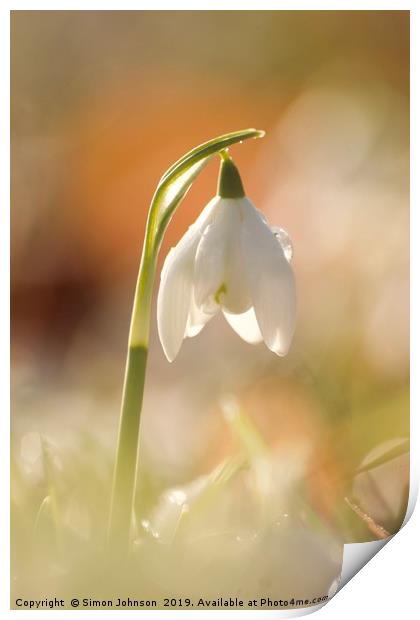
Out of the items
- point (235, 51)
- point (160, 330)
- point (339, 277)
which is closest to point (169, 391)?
point (160, 330)

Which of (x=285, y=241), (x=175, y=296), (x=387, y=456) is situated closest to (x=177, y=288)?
(x=175, y=296)

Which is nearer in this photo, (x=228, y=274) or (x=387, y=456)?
(x=228, y=274)

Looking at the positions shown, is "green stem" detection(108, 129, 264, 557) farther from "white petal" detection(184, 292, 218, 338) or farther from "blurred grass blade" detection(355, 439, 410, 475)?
"blurred grass blade" detection(355, 439, 410, 475)

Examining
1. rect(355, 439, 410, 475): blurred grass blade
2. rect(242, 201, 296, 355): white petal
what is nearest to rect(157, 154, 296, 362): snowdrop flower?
rect(242, 201, 296, 355): white petal

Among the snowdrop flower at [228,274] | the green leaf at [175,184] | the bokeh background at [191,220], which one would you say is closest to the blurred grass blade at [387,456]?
the bokeh background at [191,220]

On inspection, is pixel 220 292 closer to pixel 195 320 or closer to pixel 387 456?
pixel 195 320

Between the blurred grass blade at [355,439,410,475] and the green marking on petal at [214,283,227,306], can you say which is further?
the blurred grass blade at [355,439,410,475]
